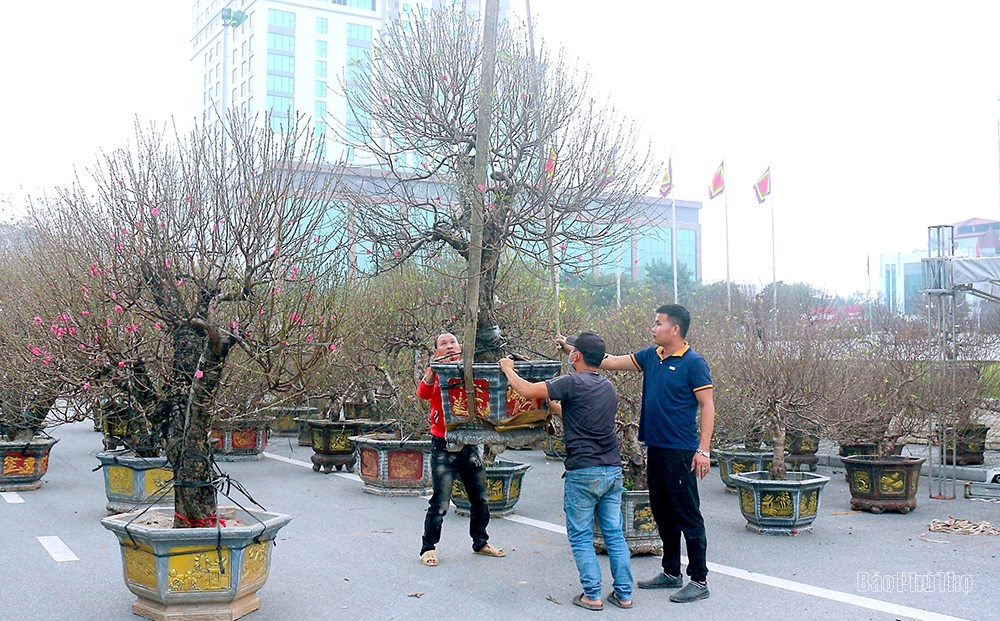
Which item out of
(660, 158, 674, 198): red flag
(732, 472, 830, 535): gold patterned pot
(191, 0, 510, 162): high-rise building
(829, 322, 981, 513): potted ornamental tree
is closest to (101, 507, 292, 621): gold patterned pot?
(732, 472, 830, 535): gold patterned pot

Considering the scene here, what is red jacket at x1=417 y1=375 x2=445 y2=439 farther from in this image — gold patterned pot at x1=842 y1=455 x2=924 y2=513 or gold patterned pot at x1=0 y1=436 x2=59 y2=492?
gold patterned pot at x1=0 y1=436 x2=59 y2=492

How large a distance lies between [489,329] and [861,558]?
3.67 metres

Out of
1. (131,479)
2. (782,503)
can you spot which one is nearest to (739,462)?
(782,503)

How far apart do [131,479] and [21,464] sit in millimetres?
2591

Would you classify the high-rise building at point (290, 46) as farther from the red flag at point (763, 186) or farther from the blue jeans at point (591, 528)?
the blue jeans at point (591, 528)

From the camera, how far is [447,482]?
6.75 m

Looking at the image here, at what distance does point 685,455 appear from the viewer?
18.9ft

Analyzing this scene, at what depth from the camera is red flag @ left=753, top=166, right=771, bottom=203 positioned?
119ft

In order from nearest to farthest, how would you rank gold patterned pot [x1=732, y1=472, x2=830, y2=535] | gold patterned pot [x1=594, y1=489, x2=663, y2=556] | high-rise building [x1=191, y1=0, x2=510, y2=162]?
gold patterned pot [x1=594, y1=489, x2=663, y2=556]
gold patterned pot [x1=732, y1=472, x2=830, y2=535]
high-rise building [x1=191, y1=0, x2=510, y2=162]

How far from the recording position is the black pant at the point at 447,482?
6.67 metres

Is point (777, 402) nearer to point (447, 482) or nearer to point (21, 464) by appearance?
point (447, 482)

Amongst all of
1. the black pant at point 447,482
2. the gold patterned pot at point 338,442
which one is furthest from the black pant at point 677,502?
the gold patterned pot at point 338,442

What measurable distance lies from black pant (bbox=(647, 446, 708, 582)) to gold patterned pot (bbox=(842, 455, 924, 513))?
15.4ft

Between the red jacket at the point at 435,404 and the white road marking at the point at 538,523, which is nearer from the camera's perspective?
the red jacket at the point at 435,404
